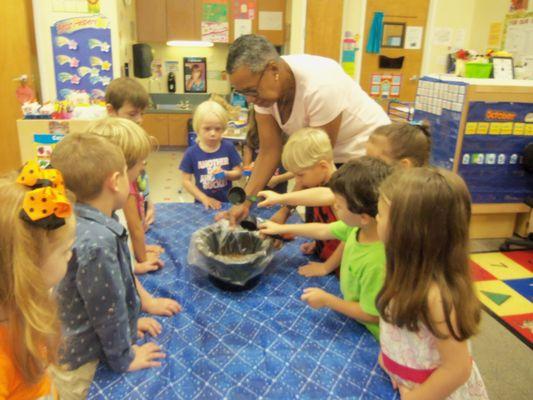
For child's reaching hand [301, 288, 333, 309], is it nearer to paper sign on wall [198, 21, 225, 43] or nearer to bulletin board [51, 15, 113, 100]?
bulletin board [51, 15, 113, 100]

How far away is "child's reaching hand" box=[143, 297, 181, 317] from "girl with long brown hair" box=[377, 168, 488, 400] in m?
0.62

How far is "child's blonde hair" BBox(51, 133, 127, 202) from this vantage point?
3.44 feet

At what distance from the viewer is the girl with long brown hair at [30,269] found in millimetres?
709

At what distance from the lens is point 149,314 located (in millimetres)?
1226

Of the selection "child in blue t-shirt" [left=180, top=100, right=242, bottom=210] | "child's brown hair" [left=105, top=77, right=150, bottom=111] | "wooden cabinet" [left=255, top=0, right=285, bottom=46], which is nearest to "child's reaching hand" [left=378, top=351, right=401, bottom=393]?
"child in blue t-shirt" [left=180, top=100, right=242, bottom=210]

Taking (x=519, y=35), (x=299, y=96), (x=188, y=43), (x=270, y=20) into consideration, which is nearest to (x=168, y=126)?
(x=188, y=43)

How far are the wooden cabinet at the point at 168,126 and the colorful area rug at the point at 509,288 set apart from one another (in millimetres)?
3884

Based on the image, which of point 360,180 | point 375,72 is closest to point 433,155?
point 375,72

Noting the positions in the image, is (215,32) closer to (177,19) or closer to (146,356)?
(177,19)

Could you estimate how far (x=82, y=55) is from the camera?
343 centimetres

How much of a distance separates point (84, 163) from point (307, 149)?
2.47 feet

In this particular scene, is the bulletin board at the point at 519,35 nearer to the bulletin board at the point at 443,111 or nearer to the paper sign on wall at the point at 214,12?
the bulletin board at the point at 443,111

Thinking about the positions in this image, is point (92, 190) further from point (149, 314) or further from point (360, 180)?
point (360, 180)

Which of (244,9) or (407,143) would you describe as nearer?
(407,143)
